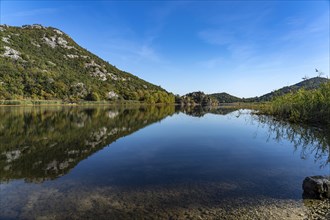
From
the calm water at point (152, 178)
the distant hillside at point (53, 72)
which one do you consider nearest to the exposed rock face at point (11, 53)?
the distant hillside at point (53, 72)

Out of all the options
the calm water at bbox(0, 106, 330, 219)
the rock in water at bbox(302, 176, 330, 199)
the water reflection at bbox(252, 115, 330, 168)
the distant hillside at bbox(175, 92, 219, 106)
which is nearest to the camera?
the calm water at bbox(0, 106, 330, 219)

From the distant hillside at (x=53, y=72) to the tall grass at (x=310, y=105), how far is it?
83.7m

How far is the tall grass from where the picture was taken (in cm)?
2230

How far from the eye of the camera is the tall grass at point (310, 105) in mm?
22297

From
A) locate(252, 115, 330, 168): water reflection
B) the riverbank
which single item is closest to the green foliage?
the riverbank

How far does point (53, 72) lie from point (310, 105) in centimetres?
12306

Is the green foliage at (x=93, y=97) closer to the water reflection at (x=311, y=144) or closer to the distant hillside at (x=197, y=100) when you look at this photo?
the distant hillside at (x=197, y=100)

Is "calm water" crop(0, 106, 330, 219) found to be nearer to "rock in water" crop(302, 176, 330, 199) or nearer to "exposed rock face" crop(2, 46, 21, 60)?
"rock in water" crop(302, 176, 330, 199)

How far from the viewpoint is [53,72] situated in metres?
123

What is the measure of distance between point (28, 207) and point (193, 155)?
849 cm

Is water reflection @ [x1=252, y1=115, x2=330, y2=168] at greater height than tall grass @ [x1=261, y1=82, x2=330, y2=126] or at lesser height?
lesser

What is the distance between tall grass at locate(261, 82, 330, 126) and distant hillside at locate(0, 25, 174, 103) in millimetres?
83721

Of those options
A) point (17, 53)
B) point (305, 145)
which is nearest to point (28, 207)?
point (305, 145)

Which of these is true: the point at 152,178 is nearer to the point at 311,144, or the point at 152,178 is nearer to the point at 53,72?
the point at 311,144
